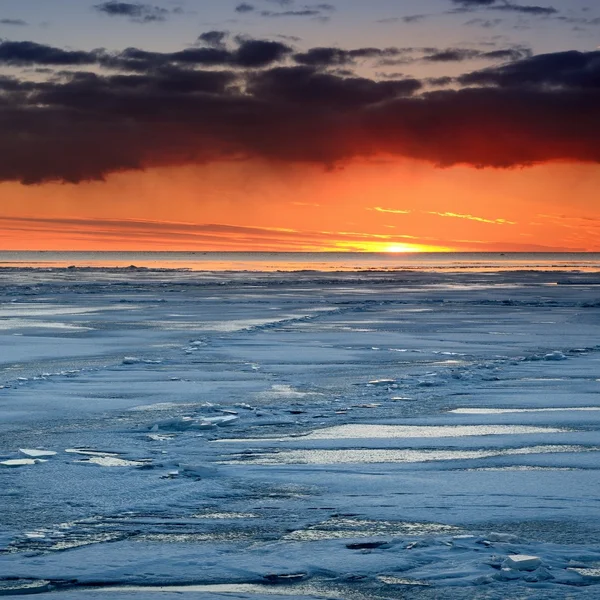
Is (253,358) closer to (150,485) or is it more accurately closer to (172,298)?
(150,485)

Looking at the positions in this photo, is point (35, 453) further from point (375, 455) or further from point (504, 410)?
point (504, 410)

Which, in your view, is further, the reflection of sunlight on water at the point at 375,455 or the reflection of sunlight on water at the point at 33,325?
the reflection of sunlight on water at the point at 33,325

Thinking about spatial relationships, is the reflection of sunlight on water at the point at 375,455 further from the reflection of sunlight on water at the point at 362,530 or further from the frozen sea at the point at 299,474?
the reflection of sunlight on water at the point at 362,530

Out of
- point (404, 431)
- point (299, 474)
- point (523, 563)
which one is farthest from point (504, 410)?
point (523, 563)

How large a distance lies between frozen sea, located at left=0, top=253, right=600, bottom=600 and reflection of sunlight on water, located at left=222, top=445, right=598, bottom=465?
32mm

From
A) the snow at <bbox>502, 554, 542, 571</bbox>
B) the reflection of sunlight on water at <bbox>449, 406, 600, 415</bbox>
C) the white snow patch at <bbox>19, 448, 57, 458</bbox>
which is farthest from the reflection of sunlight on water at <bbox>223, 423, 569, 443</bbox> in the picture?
the snow at <bbox>502, 554, 542, 571</bbox>

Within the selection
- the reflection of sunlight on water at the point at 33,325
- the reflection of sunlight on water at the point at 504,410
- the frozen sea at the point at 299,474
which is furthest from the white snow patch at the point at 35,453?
the reflection of sunlight on water at the point at 33,325

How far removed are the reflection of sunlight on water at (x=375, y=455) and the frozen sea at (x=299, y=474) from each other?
0.11ft

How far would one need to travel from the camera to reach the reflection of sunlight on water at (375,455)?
6230mm

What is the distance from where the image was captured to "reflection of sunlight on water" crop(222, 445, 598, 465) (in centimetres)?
623

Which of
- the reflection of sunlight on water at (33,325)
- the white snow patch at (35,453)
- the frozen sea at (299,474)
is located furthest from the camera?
the reflection of sunlight on water at (33,325)

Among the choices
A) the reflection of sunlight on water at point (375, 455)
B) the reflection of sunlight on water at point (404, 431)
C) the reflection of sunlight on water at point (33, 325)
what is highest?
the reflection of sunlight on water at point (375, 455)

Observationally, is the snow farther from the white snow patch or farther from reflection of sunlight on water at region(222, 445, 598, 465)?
the white snow patch

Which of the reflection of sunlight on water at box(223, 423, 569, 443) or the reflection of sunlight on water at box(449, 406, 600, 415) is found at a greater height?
the reflection of sunlight on water at box(223, 423, 569, 443)
